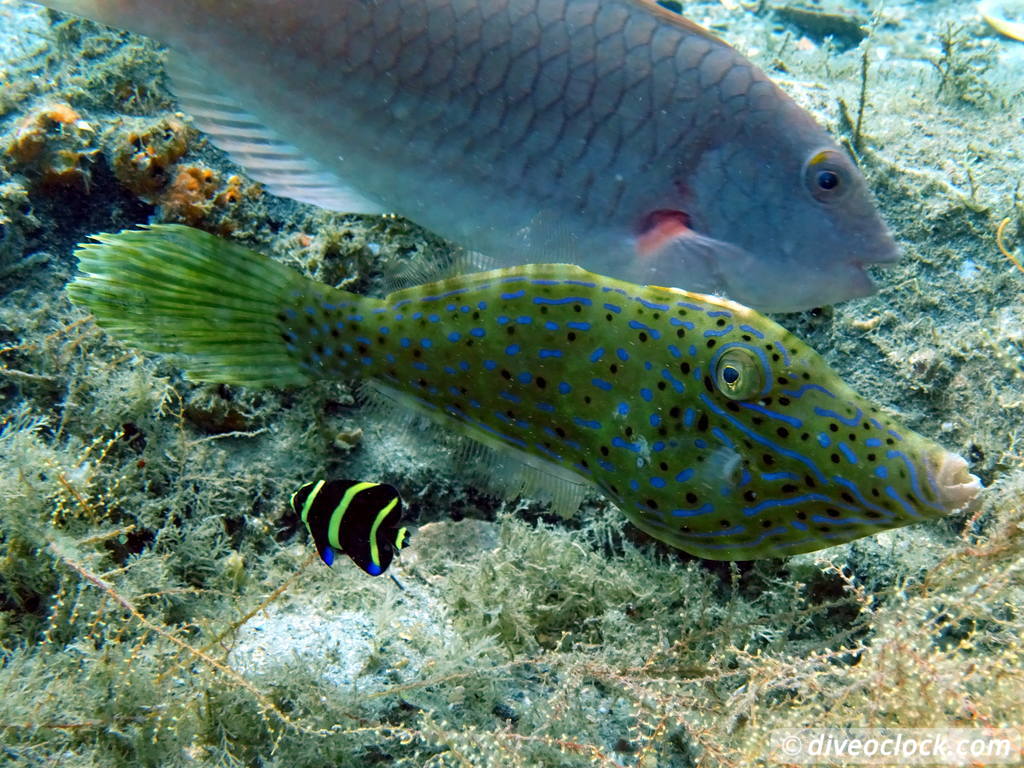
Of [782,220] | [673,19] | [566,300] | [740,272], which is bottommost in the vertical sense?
[566,300]

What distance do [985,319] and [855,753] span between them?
275 cm

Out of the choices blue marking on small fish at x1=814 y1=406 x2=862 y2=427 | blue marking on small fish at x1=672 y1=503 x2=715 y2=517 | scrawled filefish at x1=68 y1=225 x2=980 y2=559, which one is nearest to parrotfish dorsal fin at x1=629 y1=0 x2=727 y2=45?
scrawled filefish at x1=68 y1=225 x2=980 y2=559

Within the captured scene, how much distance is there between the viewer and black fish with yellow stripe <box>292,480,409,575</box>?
2580 mm

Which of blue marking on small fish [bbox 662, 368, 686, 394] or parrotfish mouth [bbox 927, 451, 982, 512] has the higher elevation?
parrotfish mouth [bbox 927, 451, 982, 512]

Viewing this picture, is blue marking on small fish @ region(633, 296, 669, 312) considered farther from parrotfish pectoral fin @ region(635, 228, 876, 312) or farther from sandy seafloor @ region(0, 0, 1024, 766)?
sandy seafloor @ region(0, 0, 1024, 766)

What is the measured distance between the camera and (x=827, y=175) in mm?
2354

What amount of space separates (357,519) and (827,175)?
222 cm

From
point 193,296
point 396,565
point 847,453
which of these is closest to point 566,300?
point 847,453

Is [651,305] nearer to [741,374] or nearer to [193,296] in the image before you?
[741,374]

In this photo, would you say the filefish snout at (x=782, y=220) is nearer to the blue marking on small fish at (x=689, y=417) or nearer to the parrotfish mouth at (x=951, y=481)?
the blue marking on small fish at (x=689, y=417)

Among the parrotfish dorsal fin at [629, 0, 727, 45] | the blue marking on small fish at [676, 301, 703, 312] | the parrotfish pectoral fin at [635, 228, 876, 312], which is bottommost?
the blue marking on small fish at [676, 301, 703, 312]

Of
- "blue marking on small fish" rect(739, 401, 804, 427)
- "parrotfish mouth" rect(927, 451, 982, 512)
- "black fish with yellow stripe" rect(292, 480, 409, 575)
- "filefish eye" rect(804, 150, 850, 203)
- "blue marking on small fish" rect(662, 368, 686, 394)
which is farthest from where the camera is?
"black fish with yellow stripe" rect(292, 480, 409, 575)

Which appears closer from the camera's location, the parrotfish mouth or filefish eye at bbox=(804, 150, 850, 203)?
the parrotfish mouth

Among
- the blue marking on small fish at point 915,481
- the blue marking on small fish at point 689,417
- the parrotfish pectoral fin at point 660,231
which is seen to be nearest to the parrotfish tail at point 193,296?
the parrotfish pectoral fin at point 660,231
